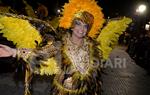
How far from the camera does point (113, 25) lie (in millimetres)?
4977

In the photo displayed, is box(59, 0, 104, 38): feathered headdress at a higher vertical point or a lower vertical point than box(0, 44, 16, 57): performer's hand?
higher

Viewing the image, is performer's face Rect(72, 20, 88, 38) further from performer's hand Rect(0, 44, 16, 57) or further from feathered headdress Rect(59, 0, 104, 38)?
performer's hand Rect(0, 44, 16, 57)

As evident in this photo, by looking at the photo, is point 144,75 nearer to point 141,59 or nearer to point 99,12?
point 141,59

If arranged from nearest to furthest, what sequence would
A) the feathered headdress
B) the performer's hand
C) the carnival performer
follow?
the performer's hand
the carnival performer
the feathered headdress

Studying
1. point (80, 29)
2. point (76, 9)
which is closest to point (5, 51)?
point (80, 29)

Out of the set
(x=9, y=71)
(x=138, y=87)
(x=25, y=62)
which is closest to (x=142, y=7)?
(x=138, y=87)

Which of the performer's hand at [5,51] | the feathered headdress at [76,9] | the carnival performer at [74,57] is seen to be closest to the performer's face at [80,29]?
the carnival performer at [74,57]

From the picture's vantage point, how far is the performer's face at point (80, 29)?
4223mm

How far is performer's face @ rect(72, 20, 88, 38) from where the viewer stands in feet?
13.9

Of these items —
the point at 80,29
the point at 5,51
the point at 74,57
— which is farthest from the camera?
the point at 74,57

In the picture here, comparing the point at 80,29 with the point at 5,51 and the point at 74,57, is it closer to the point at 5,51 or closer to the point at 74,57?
the point at 74,57

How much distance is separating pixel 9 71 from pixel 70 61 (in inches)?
251

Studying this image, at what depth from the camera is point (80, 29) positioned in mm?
4219

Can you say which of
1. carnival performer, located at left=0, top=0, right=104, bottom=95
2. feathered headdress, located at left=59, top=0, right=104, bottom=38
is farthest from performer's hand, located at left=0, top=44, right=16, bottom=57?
feathered headdress, located at left=59, top=0, right=104, bottom=38
